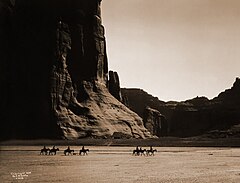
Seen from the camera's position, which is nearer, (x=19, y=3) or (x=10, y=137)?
(x=10, y=137)

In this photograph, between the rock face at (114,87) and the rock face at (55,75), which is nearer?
the rock face at (55,75)

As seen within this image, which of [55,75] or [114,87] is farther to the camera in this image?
[114,87]

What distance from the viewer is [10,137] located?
121 metres

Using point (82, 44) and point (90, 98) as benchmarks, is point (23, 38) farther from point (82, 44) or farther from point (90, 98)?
point (90, 98)

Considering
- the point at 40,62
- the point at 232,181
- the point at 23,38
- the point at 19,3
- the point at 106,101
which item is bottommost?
the point at 232,181

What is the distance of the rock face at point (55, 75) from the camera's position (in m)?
121

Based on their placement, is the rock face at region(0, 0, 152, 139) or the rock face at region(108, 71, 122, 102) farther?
the rock face at region(108, 71, 122, 102)

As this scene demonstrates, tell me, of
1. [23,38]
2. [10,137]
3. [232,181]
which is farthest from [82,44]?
[232,181]

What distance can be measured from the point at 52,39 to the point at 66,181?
10925 centimetres

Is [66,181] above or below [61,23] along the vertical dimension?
below

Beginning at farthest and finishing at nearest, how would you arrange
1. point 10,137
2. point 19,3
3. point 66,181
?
point 19,3 → point 10,137 → point 66,181

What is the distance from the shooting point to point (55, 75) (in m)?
127

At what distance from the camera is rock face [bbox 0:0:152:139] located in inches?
4769

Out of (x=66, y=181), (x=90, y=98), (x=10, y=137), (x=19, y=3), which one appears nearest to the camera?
(x=66, y=181)
